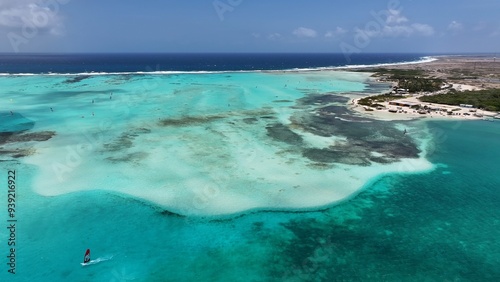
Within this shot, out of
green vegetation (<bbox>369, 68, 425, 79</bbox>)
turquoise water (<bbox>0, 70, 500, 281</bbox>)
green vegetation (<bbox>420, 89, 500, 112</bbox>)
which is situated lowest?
turquoise water (<bbox>0, 70, 500, 281</bbox>)

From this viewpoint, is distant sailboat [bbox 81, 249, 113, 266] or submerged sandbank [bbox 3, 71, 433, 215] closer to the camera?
distant sailboat [bbox 81, 249, 113, 266]

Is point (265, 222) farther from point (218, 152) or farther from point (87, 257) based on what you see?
point (218, 152)

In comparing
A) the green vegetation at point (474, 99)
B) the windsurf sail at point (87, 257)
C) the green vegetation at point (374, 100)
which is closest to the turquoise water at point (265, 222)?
the windsurf sail at point (87, 257)

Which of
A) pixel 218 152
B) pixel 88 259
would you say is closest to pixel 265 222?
pixel 88 259

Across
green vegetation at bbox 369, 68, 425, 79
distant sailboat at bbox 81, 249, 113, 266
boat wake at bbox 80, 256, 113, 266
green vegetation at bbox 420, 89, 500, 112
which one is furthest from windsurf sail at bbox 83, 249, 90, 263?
green vegetation at bbox 369, 68, 425, 79

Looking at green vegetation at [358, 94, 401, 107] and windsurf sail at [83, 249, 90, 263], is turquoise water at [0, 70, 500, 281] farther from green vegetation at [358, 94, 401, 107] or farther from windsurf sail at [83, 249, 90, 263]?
green vegetation at [358, 94, 401, 107]

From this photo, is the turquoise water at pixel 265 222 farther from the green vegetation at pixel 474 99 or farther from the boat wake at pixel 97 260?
the green vegetation at pixel 474 99

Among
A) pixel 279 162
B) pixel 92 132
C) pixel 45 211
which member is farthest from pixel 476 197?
pixel 92 132

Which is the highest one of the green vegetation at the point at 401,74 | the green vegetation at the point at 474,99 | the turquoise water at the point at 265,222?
the green vegetation at the point at 401,74
